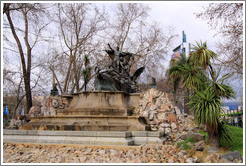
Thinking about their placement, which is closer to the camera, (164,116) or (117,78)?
(164,116)

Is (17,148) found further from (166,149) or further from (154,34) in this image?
(154,34)

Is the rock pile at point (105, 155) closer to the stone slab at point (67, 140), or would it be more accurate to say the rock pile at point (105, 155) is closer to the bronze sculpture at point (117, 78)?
the stone slab at point (67, 140)

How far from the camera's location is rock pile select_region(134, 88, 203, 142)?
330 inches

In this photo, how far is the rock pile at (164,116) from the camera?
839 centimetres

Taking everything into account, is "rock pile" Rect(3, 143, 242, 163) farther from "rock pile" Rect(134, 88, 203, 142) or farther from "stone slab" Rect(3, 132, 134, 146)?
"rock pile" Rect(134, 88, 203, 142)

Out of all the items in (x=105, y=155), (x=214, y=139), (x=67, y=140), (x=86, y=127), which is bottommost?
(x=105, y=155)

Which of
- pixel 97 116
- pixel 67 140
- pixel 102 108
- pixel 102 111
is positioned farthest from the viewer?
pixel 102 108

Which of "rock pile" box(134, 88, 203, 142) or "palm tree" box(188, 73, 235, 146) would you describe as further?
"rock pile" box(134, 88, 203, 142)

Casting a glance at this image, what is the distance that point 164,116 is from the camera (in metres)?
8.84

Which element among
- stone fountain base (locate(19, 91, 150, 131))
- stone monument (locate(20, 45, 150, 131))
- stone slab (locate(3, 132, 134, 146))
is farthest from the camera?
stone monument (locate(20, 45, 150, 131))

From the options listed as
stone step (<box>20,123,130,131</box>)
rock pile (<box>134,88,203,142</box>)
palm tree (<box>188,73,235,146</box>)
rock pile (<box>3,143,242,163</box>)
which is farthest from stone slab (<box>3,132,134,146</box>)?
palm tree (<box>188,73,235,146</box>)

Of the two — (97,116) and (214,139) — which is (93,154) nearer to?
(97,116)

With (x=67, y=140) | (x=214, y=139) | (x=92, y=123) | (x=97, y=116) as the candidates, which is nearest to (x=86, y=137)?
(x=67, y=140)

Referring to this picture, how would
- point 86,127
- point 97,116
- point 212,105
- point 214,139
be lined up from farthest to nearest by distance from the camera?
point 97,116 → point 86,127 → point 214,139 → point 212,105
